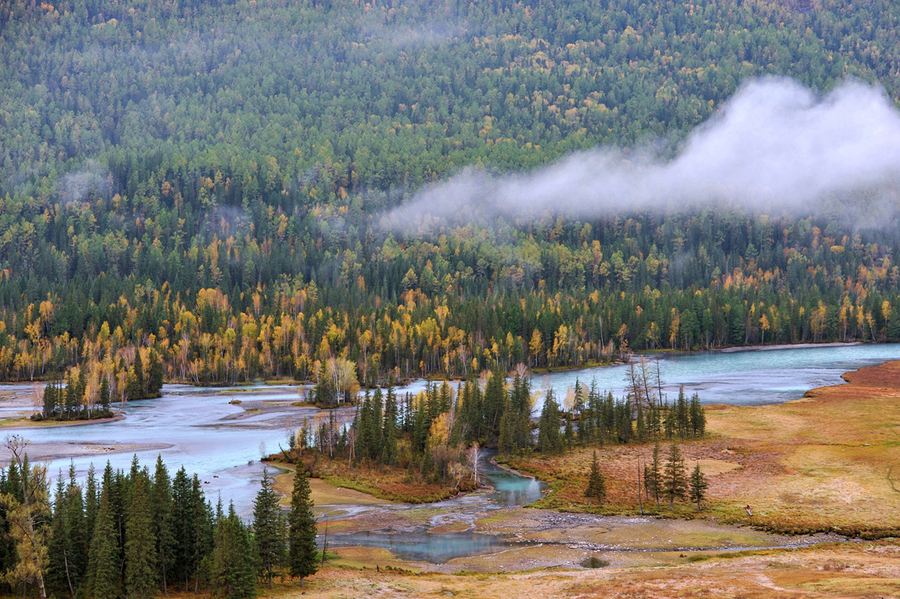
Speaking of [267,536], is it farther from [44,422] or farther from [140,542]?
[44,422]

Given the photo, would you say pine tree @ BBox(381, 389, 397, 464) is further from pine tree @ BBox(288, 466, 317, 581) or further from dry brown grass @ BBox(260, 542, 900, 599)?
pine tree @ BBox(288, 466, 317, 581)

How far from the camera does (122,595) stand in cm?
6638

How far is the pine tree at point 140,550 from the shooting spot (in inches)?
2584

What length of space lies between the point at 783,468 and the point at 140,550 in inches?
3037

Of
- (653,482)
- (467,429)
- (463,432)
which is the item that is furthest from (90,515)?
(467,429)

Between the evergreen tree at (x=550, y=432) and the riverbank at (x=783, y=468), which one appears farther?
the evergreen tree at (x=550, y=432)

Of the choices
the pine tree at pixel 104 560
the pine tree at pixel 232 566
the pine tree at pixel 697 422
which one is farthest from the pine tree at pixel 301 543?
the pine tree at pixel 697 422

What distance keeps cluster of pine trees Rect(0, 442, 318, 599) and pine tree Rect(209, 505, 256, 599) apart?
0.07m

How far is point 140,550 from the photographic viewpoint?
6681 centimetres

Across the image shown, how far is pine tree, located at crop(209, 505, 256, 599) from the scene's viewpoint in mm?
64500

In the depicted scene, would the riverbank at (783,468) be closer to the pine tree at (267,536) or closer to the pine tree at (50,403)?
the pine tree at (267,536)

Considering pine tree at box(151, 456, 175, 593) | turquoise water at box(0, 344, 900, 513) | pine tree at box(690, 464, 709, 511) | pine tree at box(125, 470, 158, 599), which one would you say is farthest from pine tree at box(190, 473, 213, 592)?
pine tree at box(690, 464, 709, 511)

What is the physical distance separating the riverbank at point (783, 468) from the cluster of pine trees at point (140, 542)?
3644cm

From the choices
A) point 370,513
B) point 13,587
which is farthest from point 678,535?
point 13,587
